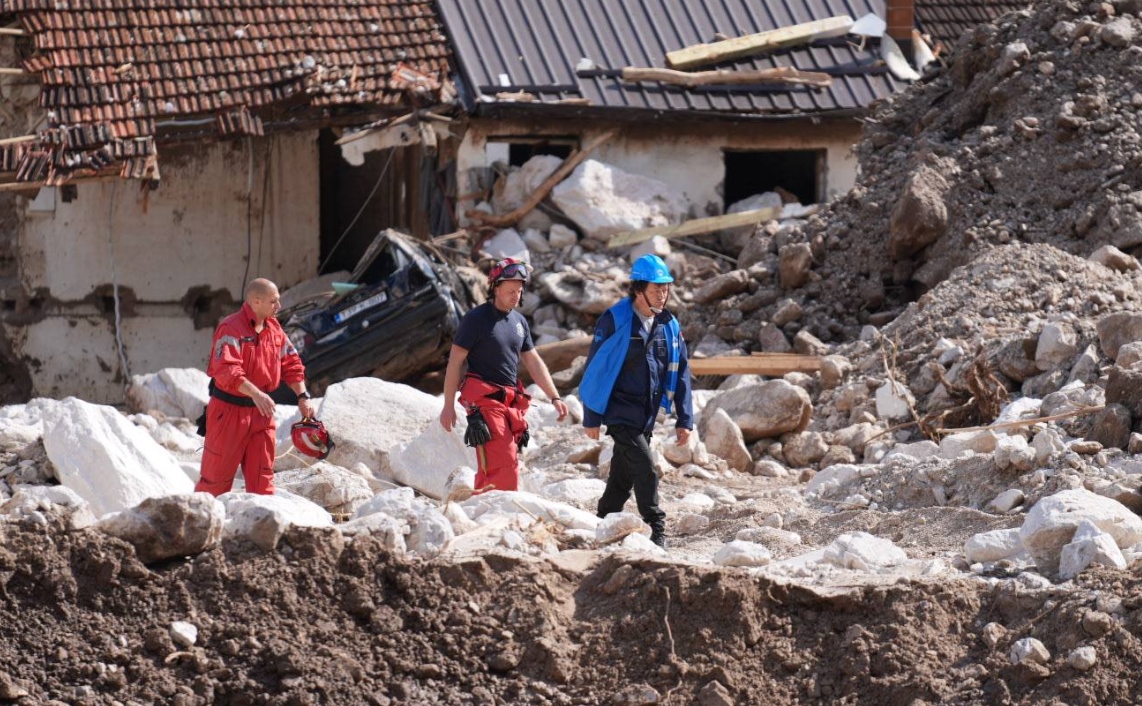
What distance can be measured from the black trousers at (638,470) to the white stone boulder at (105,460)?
2034mm

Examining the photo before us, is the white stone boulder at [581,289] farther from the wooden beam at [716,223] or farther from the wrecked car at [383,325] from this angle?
the wrecked car at [383,325]

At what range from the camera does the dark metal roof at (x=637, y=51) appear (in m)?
17.2

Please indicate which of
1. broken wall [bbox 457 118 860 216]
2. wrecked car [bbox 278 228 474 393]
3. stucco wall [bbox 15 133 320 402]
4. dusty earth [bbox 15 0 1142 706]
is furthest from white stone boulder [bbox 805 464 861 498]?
stucco wall [bbox 15 133 320 402]

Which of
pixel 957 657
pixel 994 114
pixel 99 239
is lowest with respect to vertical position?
pixel 957 657

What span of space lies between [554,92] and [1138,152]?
592cm

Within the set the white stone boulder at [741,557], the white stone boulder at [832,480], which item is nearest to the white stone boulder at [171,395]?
the white stone boulder at [832,480]

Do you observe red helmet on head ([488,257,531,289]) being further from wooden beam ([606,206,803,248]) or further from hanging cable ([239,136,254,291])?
hanging cable ([239,136,254,291])

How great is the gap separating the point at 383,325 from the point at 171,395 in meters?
1.99

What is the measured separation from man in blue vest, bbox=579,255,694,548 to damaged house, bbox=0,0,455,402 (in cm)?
851

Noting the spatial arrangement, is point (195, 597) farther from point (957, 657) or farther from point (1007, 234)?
point (1007, 234)

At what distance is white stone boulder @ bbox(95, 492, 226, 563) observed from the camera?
5930mm

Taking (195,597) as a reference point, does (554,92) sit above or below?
above

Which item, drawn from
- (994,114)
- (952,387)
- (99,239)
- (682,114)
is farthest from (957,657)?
(99,239)

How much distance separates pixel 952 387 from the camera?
36.8 feet
